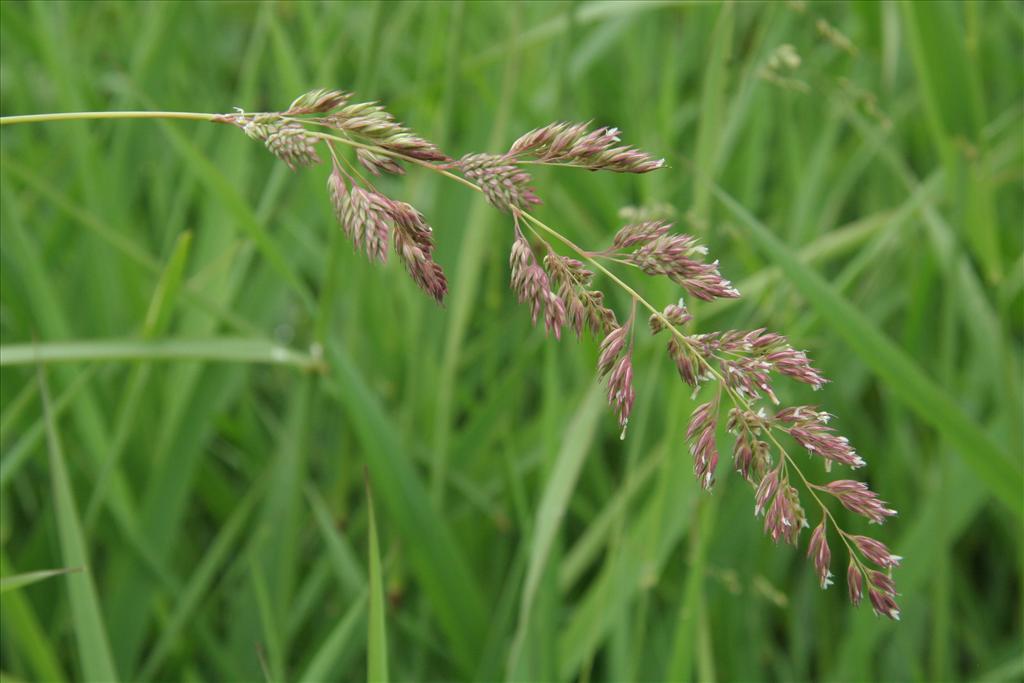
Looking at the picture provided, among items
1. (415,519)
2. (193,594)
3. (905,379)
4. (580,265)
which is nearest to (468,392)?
(415,519)

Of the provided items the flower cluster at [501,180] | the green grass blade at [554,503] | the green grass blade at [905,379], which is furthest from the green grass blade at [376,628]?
the green grass blade at [905,379]

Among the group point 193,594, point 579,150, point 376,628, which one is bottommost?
point 193,594

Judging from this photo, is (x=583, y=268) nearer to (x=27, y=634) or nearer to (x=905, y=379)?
(x=905, y=379)

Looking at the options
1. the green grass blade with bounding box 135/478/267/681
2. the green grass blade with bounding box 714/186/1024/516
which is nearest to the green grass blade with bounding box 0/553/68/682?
the green grass blade with bounding box 135/478/267/681

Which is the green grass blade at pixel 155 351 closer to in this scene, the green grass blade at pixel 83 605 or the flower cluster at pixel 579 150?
the green grass blade at pixel 83 605

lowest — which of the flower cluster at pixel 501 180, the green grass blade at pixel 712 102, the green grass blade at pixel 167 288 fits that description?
the green grass blade at pixel 167 288

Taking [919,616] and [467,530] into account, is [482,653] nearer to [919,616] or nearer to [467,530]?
[467,530]
